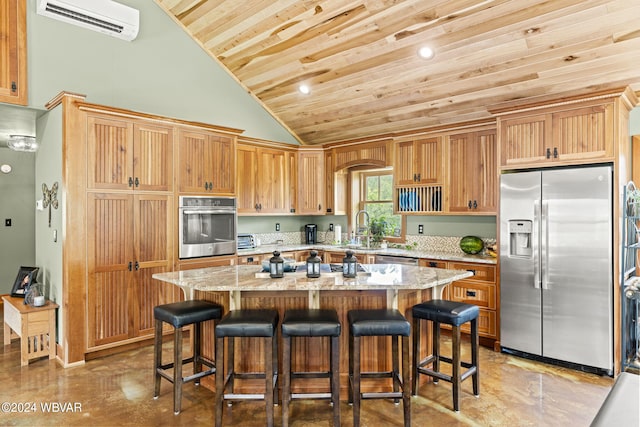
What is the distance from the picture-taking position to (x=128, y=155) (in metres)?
4.01

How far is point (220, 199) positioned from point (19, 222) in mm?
3801

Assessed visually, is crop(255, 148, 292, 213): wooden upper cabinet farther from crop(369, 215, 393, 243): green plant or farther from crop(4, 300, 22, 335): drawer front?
crop(4, 300, 22, 335): drawer front

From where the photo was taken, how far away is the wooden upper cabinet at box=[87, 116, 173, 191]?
12.4 ft

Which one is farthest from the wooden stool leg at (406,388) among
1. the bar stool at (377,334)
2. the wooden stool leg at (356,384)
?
the wooden stool leg at (356,384)

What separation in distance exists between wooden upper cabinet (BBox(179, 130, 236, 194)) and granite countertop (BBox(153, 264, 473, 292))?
4.98ft

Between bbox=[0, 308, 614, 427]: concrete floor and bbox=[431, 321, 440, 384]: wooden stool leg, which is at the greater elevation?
bbox=[431, 321, 440, 384]: wooden stool leg

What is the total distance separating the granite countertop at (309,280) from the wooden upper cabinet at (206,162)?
59.8 inches

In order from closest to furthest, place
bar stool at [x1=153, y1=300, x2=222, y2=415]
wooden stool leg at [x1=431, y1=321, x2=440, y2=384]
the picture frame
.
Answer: bar stool at [x1=153, y1=300, x2=222, y2=415] → wooden stool leg at [x1=431, y1=321, x2=440, y2=384] → the picture frame

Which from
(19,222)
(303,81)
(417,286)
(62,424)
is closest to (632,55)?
(417,286)

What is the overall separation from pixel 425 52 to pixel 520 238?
205 cm

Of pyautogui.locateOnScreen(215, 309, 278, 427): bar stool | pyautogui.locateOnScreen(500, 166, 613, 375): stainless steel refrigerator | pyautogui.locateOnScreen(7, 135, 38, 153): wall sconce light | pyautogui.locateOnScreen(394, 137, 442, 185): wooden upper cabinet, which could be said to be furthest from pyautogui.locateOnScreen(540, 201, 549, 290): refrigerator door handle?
pyautogui.locateOnScreen(7, 135, 38, 153): wall sconce light

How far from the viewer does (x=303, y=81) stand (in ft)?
16.4

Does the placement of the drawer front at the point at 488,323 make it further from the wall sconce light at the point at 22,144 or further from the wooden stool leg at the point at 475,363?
the wall sconce light at the point at 22,144

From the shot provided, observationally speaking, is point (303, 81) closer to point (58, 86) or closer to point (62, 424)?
point (58, 86)
